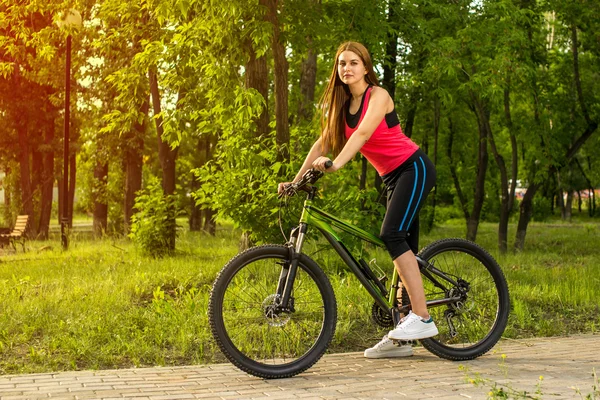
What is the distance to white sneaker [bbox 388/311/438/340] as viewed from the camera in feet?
18.4

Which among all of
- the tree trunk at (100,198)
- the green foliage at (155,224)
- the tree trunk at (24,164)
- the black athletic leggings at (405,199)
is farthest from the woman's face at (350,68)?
the tree trunk at (24,164)

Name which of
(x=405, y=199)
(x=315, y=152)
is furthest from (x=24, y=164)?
(x=405, y=199)

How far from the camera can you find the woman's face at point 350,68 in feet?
18.2

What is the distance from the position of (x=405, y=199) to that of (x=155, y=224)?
8877mm

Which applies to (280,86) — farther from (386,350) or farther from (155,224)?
(386,350)

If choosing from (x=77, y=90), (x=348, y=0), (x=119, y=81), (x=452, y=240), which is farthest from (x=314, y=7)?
(x=77, y=90)

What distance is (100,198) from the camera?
25.5 metres

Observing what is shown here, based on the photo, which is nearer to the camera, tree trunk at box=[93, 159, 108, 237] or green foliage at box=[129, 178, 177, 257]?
green foliage at box=[129, 178, 177, 257]

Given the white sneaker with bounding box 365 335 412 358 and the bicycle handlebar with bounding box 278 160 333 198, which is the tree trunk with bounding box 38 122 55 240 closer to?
the white sneaker with bounding box 365 335 412 358

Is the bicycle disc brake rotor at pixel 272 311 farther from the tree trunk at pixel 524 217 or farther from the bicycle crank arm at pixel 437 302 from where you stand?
the tree trunk at pixel 524 217

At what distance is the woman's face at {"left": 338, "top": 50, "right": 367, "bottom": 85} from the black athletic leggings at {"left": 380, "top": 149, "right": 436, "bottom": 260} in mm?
622

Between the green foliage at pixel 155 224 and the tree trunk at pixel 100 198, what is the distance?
1140 cm

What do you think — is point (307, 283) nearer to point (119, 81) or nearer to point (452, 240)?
point (452, 240)

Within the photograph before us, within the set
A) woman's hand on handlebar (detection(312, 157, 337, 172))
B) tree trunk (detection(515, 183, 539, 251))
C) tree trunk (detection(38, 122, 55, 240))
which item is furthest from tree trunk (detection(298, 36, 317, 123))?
tree trunk (detection(38, 122, 55, 240))
